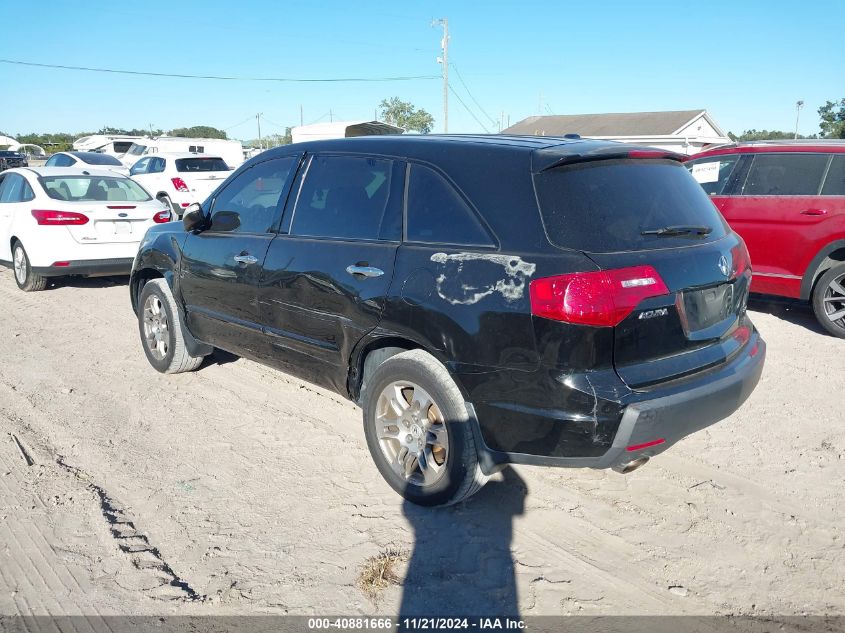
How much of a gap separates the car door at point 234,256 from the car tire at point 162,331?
29 cm

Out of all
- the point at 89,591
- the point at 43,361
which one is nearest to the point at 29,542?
the point at 89,591

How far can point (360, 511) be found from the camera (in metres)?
3.47

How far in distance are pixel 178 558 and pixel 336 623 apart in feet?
2.89

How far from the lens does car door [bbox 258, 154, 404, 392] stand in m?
3.58

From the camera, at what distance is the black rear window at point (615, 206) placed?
2957 mm

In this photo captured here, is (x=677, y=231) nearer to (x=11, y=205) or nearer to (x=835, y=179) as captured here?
(x=835, y=179)

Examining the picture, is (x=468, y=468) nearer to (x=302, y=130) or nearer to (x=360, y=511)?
(x=360, y=511)

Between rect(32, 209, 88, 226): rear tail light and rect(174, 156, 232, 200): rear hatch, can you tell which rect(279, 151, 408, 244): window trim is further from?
rect(174, 156, 232, 200): rear hatch

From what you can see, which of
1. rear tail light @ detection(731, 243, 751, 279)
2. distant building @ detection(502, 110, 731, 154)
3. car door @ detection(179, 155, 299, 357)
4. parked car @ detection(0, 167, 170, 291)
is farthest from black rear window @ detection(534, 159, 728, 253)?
distant building @ detection(502, 110, 731, 154)

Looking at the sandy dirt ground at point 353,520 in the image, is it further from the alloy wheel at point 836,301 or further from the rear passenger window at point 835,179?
the rear passenger window at point 835,179

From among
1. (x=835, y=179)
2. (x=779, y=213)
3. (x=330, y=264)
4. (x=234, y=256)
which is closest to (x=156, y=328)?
(x=234, y=256)

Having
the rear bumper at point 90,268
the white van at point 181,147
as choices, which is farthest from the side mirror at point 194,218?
the white van at point 181,147

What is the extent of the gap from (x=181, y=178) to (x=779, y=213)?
13.2 meters

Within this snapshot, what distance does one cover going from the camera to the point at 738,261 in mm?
3527
